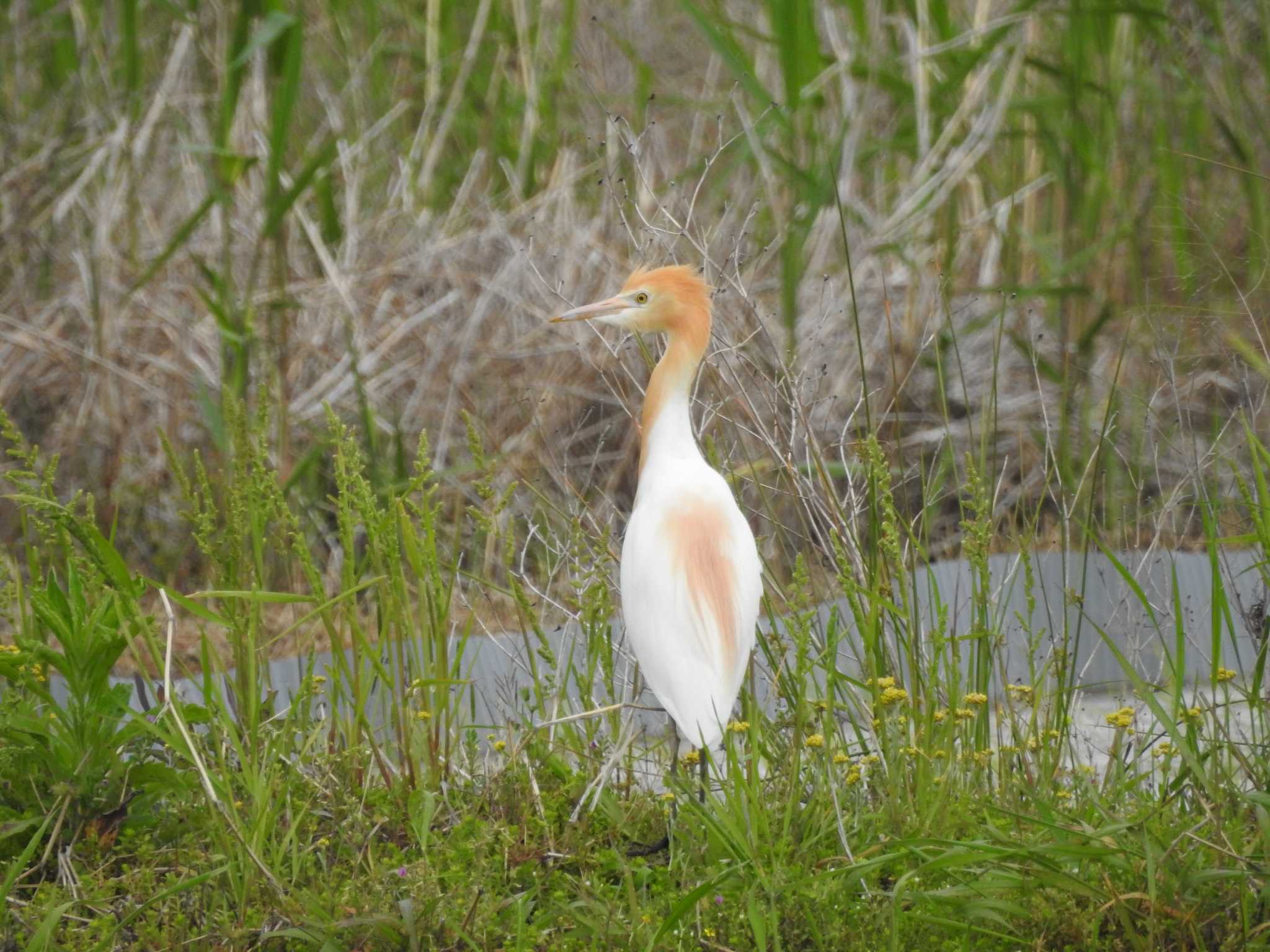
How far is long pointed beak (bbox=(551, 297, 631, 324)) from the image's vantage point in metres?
1.90

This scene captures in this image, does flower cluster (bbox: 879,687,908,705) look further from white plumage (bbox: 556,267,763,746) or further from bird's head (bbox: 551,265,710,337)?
bird's head (bbox: 551,265,710,337)

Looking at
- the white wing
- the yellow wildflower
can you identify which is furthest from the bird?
the yellow wildflower

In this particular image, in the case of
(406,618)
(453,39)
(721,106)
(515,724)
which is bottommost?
(515,724)

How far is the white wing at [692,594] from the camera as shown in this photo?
1.68 meters

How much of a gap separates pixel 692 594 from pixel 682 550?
0.20 ft

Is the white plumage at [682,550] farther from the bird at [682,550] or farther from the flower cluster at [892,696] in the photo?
the flower cluster at [892,696]

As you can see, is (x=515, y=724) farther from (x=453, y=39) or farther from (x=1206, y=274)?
(x=453, y=39)

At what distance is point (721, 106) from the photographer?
359cm

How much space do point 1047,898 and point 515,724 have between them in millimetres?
697

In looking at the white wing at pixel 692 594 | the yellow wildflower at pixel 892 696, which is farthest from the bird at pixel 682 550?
the yellow wildflower at pixel 892 696

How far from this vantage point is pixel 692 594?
5.63 ft

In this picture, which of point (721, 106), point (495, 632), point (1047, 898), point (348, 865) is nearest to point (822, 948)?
point (1047, 898)

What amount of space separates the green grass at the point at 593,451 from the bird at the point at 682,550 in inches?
2.7

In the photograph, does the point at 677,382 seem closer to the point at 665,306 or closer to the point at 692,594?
the point at 665,306
